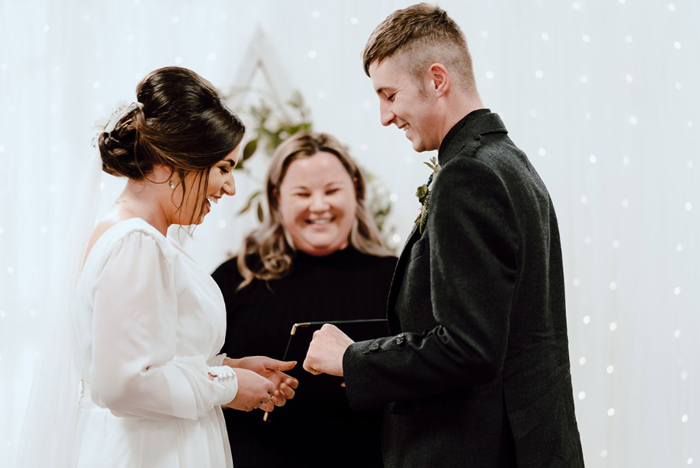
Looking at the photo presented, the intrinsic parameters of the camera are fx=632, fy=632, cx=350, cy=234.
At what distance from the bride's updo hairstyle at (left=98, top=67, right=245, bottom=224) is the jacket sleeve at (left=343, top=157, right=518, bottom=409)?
56 centimetres

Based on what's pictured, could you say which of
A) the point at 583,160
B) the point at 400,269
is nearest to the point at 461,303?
the point at 400,269

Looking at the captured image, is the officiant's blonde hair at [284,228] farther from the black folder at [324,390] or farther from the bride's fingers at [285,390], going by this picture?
the bride's fingers at [285,390]

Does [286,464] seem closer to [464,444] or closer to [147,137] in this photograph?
[464,444]

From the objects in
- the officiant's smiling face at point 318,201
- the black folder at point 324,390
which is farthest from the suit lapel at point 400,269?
the officiant's smiling face at point 318,201

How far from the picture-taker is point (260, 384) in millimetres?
1508

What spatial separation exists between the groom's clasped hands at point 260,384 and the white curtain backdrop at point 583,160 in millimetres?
1313

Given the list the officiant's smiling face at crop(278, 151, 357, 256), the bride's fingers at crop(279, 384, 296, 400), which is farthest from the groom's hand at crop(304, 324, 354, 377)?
the officiant's smiling face at crop(278, 151, 357, 256)

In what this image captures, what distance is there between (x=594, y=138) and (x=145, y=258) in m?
1.93

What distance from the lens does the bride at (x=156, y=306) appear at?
1.23 meters

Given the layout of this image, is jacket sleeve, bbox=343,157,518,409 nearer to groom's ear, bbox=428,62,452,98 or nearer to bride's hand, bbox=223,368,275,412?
groom's ear, bbox=428,62,452,98

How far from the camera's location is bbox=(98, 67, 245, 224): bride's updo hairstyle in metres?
1.38

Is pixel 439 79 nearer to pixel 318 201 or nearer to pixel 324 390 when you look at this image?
pixel 318 201

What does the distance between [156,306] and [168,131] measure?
386 millimetres

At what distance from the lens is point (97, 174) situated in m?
1.48
